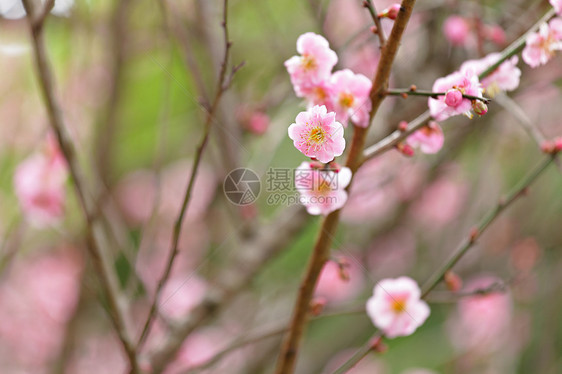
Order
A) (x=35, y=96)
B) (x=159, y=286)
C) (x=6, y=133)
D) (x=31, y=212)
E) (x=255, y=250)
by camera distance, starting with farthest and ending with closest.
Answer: (x=6, y=133)
(x=35, y=96)
(x=31, y=212)
(x=255, y=250)
(x=159, y=286)

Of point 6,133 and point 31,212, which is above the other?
point 31,212

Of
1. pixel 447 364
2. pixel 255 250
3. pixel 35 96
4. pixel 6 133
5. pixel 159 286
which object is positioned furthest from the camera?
pixel 6 133

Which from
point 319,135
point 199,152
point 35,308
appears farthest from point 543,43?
point 35,308

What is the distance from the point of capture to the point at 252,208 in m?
1.05

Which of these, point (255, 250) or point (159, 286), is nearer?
point (159, 286)

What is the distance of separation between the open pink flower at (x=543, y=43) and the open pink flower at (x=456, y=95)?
88 mm

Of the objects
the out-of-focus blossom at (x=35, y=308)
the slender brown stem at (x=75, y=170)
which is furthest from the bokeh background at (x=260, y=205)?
the slender brown stem at (x=75, y=170)

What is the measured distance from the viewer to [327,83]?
20.8 inches

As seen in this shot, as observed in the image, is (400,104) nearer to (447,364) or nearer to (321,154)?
(321,154)

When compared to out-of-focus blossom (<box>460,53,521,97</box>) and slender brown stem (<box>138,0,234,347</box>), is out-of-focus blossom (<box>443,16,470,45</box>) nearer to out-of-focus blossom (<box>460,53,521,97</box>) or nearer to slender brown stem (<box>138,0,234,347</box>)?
out-of-focus blossom (<box>460,53,521,97</box>)

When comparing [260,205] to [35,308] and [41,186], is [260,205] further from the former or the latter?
[35,308]

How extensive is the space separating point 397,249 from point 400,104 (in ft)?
2.23

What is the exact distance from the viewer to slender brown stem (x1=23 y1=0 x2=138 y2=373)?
26.7 inches

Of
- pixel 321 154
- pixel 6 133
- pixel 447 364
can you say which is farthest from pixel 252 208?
pixel 6 133
